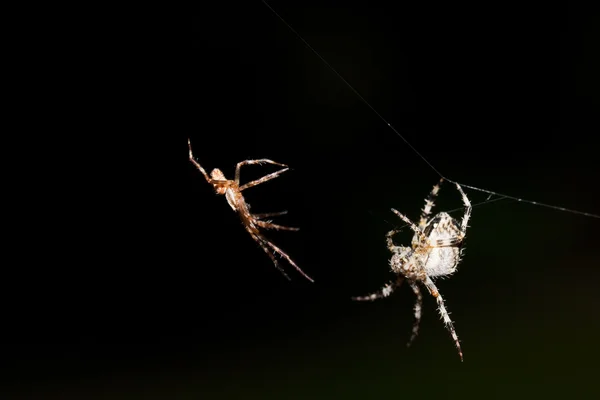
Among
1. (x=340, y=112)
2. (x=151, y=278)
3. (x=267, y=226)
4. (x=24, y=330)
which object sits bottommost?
(x=24, y=330)

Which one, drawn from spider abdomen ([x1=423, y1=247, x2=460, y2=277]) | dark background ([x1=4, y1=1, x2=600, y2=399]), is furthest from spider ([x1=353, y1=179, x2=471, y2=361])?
dark background ([x1=4, y1=1, x2=600, y2=399])

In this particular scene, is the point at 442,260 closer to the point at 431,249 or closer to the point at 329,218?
the point at 431,249

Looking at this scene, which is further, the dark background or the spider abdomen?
the dark background

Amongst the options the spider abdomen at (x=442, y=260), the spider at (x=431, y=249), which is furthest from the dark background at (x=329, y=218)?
the spider abdomen at (x=442, y=260)

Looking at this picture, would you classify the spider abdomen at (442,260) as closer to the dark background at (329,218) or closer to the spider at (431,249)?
the spider at (431,249)

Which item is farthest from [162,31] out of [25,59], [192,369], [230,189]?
[192,369]

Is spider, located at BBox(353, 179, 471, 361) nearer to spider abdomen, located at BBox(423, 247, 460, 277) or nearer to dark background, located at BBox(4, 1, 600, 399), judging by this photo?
spider abdomen, located at BBox(423, 247, 460, 277)

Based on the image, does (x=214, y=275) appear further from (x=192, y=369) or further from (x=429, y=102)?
(x=429, y=102)
